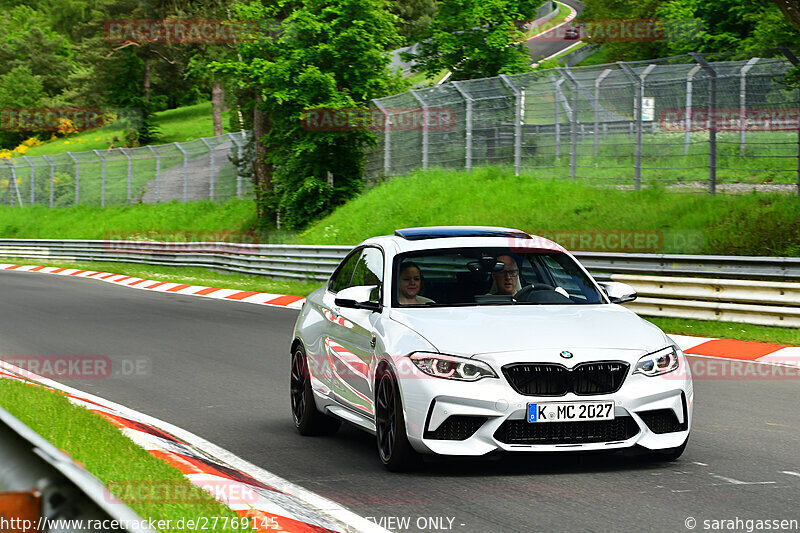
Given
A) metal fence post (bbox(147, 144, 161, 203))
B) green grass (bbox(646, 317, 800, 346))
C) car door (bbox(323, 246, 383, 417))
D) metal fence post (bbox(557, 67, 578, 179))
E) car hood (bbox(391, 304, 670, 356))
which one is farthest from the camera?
metal fence post (bbox(147, 144, 161, 203))

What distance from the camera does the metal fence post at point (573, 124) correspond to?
81.1 feet

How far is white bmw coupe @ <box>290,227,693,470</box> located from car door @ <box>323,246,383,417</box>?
0.06 feet

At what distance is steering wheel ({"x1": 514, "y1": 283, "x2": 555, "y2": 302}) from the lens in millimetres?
8070

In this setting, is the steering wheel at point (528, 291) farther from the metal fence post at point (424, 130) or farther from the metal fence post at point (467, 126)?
the metal fence post at point (424, 130)

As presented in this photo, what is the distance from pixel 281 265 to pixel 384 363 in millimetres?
20821

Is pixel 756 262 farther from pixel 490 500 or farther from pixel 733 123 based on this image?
pixel 490 500

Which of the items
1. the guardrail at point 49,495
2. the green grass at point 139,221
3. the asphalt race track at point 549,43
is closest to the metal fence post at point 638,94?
the green grass at point 139,221

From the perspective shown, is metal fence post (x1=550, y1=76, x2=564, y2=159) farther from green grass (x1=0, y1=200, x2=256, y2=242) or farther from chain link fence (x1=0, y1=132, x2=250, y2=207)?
chain link fence (x1=0, y1=132, x2=250, y2=207)

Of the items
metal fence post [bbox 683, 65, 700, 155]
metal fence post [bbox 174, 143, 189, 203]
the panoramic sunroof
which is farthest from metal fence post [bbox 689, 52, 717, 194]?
metal fence post [bbox 174, 143, 189, 203]

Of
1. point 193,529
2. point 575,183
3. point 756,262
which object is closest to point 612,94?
point 575,183

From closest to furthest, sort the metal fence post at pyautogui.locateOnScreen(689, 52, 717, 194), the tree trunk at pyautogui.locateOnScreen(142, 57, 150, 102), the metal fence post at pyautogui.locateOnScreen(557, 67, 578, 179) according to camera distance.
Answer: the metal fence post at pyautogui.locateOnScreen(689, 52, 717, 194) < the metal fence post at pyautogui.locateOnScreen(557, 67, 578, 179) < the tree trunk at pyautogui.locateOnScreen(142, 57, 150, 102)

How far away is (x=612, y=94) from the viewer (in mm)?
23656

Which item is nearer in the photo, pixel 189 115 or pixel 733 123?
pixel 733 123

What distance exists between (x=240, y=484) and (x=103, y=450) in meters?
1.34
